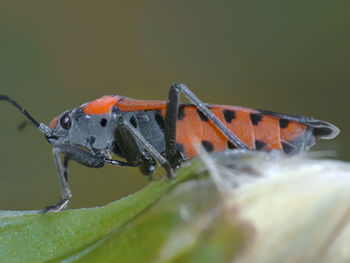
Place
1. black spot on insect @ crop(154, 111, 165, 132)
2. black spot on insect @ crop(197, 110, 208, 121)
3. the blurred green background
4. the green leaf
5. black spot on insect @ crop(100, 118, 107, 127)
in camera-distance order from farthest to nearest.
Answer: the blurred green background < black spot on insect @ crop(100, 118, 107, 127) < black spot on insect @ crop(154, 111, 165, 132) < black spot on insect @ crop(197, 110, 208, 121) < the green leaf

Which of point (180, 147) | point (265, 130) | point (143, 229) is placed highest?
point (143, 229)

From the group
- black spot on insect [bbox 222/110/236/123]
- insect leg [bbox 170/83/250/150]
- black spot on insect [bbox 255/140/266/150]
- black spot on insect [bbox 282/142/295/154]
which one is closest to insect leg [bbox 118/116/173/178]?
insect leg [bbox 170/83/250/150]

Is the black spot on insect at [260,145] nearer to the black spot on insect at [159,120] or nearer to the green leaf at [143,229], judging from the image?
the black spot on insect at [159,120]

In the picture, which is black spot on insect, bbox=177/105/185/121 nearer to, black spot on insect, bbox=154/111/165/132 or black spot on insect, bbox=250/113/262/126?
black spot on insect, bbox=154/111/165/132

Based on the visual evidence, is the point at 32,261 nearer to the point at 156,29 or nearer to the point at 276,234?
A: the point at 276,234

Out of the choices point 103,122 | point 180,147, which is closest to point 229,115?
point 180,147

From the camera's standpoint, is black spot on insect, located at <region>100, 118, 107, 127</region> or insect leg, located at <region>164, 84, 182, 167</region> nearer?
insect leg, located at <region>164, 84, 182, 167</region>

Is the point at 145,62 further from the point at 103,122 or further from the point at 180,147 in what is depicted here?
the point at 180,147
